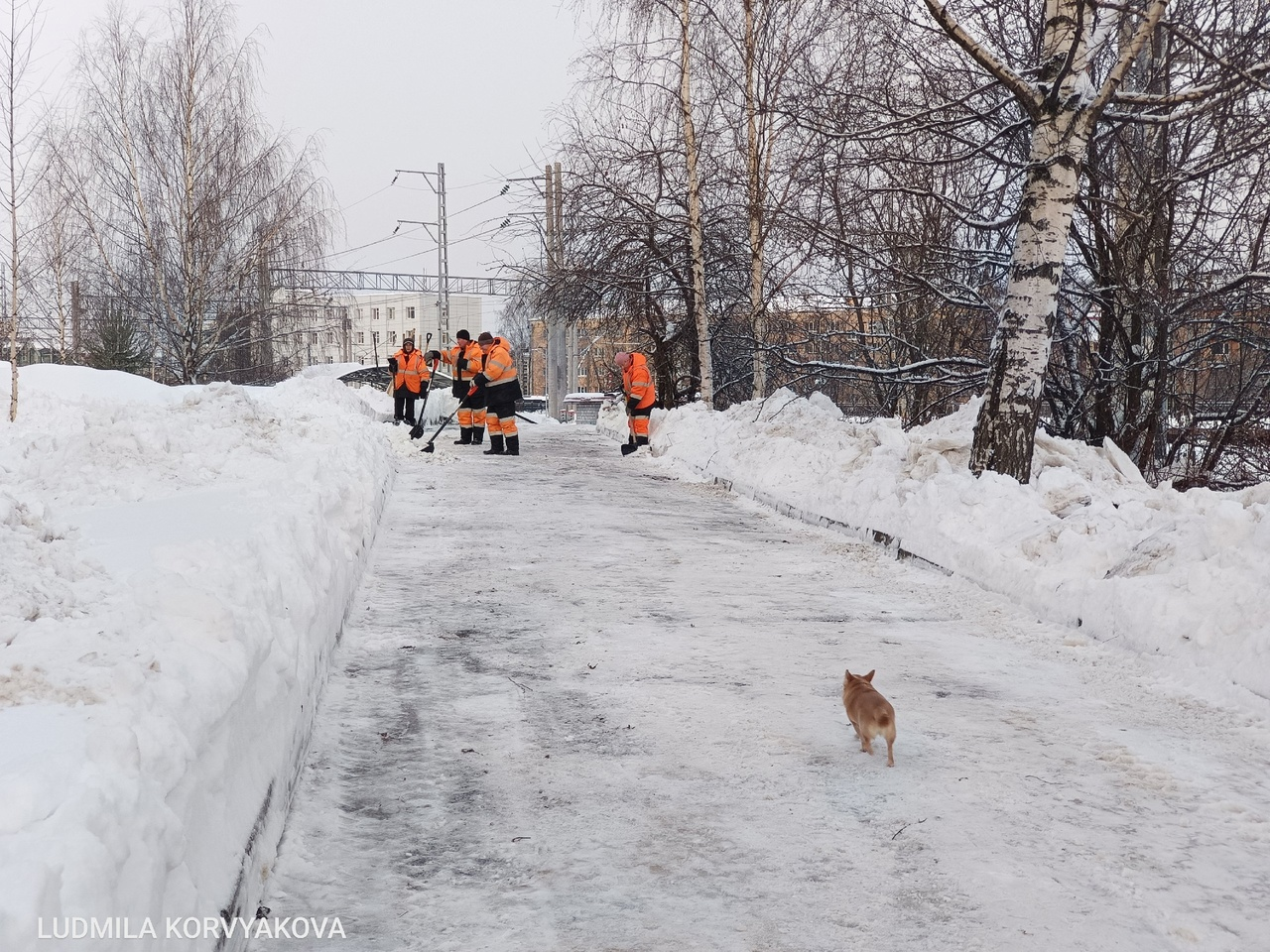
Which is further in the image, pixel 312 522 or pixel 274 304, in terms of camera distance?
pixel 274 304

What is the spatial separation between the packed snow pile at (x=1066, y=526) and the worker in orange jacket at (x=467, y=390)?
18.2ft

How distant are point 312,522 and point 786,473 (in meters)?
6.52

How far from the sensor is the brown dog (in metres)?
3.84

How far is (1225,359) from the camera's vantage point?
10477mm

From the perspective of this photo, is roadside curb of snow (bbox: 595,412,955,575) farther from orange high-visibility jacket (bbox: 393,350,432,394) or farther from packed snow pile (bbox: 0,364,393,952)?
orange high-visibility jacket (bbox: 393,350,432,394)

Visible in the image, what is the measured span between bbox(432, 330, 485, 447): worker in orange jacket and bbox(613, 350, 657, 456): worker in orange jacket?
2.23m

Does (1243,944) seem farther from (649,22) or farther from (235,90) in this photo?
(235,90)

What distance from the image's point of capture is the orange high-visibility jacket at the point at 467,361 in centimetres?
1636

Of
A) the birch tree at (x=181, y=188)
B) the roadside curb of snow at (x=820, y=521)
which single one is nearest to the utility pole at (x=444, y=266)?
the birch tree at (x=181, y=188)

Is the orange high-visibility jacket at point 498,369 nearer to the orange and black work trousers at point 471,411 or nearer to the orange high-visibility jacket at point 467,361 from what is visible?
the orange high-visibility jacket at point 467,361

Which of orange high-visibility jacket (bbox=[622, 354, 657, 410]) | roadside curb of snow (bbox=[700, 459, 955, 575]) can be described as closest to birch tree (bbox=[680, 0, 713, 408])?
orange high-visibility jacket (bbox=[622, 354, 657, 410])

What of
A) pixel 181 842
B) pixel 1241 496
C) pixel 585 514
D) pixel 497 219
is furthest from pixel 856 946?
pixel 497 219

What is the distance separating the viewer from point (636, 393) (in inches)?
657

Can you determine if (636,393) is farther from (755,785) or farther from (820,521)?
(755,785)
